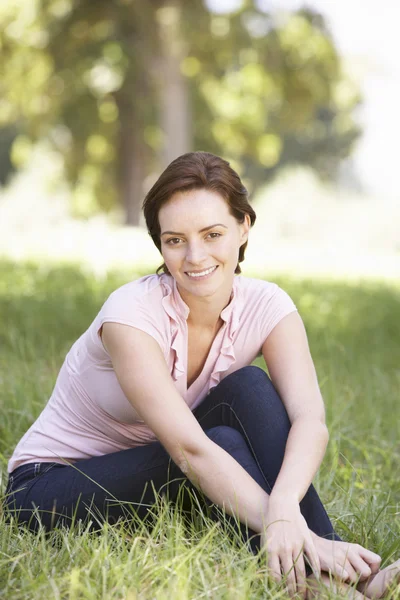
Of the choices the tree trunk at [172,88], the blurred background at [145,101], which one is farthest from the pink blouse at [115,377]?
the tree trunk at [172,88]

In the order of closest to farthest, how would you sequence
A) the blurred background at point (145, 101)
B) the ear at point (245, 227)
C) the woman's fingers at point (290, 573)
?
the woman's fingers at point (290, 573) → the ear at point (245, 227) → the blurred background at point (145, 101)

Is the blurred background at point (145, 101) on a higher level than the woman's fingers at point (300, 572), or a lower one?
higher

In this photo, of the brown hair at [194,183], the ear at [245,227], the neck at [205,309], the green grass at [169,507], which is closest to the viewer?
→ the green grass at [169,507]

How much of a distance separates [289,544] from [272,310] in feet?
2.63

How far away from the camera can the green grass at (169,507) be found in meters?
1.93

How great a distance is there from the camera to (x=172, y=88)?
14594 mm

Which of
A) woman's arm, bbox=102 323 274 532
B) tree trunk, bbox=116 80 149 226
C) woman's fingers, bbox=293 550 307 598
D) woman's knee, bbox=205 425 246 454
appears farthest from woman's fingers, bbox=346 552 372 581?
tree trunk, bbox=116 80 149 226

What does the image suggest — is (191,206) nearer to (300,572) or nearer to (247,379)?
(247,379)

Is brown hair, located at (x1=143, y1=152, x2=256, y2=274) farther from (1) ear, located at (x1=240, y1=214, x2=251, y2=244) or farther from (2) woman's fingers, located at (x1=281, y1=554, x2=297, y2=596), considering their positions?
(2) woman's fingers, located at (x1=281, y1=554, x2=297, y2=596)

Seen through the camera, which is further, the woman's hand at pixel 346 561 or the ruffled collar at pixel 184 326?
the ruffled collar at pixel 184 326

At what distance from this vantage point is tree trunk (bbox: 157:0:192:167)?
13992mm

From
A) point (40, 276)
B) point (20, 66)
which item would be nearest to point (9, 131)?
point (20, 66)

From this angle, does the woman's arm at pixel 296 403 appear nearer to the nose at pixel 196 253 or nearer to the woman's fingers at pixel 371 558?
the woman's fingers at pixel 371 558

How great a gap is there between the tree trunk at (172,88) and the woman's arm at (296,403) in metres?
12.0
